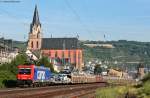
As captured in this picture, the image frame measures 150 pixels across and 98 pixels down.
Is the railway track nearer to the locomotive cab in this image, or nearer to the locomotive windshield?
the locomotive cab

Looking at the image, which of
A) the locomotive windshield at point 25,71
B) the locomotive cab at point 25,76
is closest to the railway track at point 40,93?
the locomotive cab at point 25,76

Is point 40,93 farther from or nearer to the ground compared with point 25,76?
nearer to the ground

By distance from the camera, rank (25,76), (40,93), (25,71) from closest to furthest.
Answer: (40,93), (25,76), (25,71)

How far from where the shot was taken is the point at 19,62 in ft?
305

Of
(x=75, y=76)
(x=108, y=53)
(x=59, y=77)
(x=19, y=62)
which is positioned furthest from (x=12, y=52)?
(x=108, y=53)

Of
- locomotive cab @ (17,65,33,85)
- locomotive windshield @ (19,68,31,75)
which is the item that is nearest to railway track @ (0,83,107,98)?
locomotive cab @ (17,65,33,85)

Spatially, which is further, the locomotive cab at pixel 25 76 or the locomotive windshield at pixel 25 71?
the locomotive windshield at pixel 25 71

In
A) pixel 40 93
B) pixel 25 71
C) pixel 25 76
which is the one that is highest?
pixel 25 71

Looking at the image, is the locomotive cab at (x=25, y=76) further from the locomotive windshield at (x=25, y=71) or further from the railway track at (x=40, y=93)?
the railway track at (x=40, y=93)

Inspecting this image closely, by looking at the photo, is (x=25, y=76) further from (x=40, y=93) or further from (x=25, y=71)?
(x=40, y=93)

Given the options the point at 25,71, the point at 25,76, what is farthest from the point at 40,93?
the point at 25,71

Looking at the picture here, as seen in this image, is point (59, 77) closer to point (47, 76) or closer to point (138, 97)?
point (47, 76)

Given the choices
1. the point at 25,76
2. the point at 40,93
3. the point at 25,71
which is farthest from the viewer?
the point at 25,71

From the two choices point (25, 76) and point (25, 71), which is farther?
point (25, 71)
